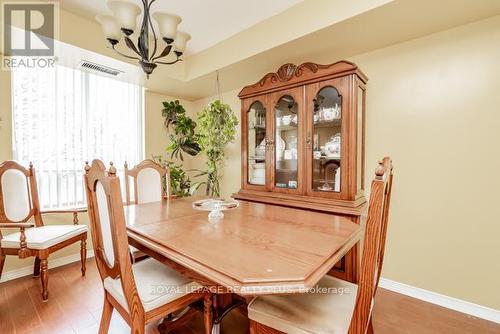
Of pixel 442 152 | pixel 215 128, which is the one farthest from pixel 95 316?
pixel 442 152

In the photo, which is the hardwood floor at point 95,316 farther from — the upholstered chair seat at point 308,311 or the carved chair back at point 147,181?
the carved chair back at point 147,181

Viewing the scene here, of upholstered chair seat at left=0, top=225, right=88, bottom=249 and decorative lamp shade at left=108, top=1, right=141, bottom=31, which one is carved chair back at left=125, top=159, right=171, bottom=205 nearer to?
upholstered chair seat at left=0, top=225, right=88, bottom=249

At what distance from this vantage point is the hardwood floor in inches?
62.8

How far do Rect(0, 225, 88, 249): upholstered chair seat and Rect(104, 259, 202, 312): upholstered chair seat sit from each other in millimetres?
1115

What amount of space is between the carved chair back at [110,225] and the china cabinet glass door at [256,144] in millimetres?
1600

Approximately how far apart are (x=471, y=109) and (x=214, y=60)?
2.43 m

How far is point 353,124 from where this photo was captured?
1901 millimetres

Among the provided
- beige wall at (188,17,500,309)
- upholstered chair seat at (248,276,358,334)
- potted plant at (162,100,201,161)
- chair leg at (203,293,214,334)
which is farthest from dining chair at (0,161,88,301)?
beige wall at (188,17,500,309)

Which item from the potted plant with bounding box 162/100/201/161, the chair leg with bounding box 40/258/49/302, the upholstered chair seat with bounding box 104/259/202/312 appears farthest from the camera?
the potted plant with bounding box 162/100/201/161

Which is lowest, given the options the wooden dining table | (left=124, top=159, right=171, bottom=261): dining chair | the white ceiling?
the wooden dining table

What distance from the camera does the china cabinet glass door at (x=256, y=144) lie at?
251 cm

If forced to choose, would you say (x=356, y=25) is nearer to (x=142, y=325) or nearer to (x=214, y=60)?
(x=214, y=60)

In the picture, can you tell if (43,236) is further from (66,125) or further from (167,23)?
(167,23)

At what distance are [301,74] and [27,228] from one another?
9.18 ft
